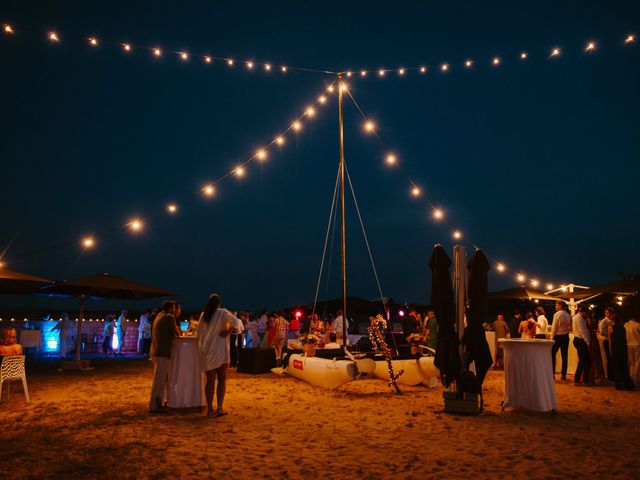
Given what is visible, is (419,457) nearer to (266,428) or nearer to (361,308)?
(266,428)

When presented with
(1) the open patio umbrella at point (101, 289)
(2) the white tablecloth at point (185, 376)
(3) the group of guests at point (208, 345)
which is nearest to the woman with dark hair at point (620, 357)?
(3) the group of guests at point (208, 345)

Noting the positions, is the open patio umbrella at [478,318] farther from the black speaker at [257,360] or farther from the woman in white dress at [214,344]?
the black speaker at [257,360]

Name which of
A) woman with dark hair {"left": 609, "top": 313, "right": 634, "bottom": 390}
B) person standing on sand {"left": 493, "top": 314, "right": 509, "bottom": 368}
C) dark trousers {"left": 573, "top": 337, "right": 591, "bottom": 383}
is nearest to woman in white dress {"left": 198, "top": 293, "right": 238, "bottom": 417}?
dark trousers {"left": 573, "top": 337, "right": 591, "bottom": 383}

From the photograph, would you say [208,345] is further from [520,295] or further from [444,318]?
[520,295]

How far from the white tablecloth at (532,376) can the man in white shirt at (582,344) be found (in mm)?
3452

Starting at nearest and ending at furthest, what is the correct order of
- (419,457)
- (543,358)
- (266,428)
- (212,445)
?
(419,457)
(212,445)
(266,428)
(543,358)

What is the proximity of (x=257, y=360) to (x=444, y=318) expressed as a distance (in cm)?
605

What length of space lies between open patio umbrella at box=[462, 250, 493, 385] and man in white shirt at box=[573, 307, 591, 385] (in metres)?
4.03

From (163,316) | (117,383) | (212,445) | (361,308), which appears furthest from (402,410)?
(361,308)

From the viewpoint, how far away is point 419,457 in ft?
13.3

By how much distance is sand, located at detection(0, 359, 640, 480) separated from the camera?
3736mm

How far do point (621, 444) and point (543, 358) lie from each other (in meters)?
1.53

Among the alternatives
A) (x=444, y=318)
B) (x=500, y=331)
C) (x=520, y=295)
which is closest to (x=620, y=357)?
(x=500, y=331)

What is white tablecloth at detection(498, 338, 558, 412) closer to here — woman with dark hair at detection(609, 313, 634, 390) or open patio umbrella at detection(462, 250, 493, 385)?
open patio umbrella at detection(462, 250, 493, 385)
